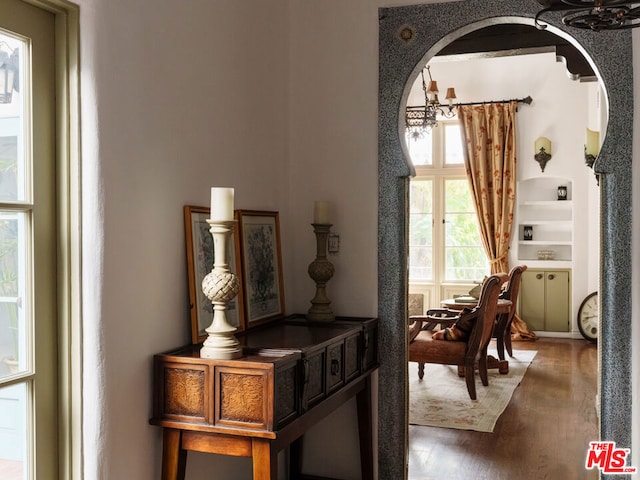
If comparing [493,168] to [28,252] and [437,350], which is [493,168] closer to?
[437,350]

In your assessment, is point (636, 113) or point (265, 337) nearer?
point (265, 337)

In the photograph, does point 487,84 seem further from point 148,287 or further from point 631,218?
point 148,287

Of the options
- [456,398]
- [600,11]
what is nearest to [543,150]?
[456,398]

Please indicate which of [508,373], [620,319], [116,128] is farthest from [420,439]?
[116,128]

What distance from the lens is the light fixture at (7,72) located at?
7.84 feet

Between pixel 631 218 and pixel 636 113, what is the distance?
0.53 metres

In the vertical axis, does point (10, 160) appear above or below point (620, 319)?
above

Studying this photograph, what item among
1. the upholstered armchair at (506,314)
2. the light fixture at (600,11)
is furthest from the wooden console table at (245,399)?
the upholstered armchair at (506,314)

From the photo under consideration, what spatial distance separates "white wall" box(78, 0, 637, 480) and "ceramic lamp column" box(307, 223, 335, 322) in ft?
0.65

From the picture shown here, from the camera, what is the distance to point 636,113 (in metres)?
3.68

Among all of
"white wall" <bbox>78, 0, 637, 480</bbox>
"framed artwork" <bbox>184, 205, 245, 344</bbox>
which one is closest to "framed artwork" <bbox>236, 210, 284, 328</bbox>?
"white wall" <bbox>78, 0, 637, 480</bbox>

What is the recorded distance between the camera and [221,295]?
2811 millimetres

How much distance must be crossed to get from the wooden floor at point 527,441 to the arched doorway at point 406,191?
0.84 meters

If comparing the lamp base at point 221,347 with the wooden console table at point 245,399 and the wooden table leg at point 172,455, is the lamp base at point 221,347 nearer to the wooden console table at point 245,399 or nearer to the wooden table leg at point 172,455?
the wooden console table at point 245,399
